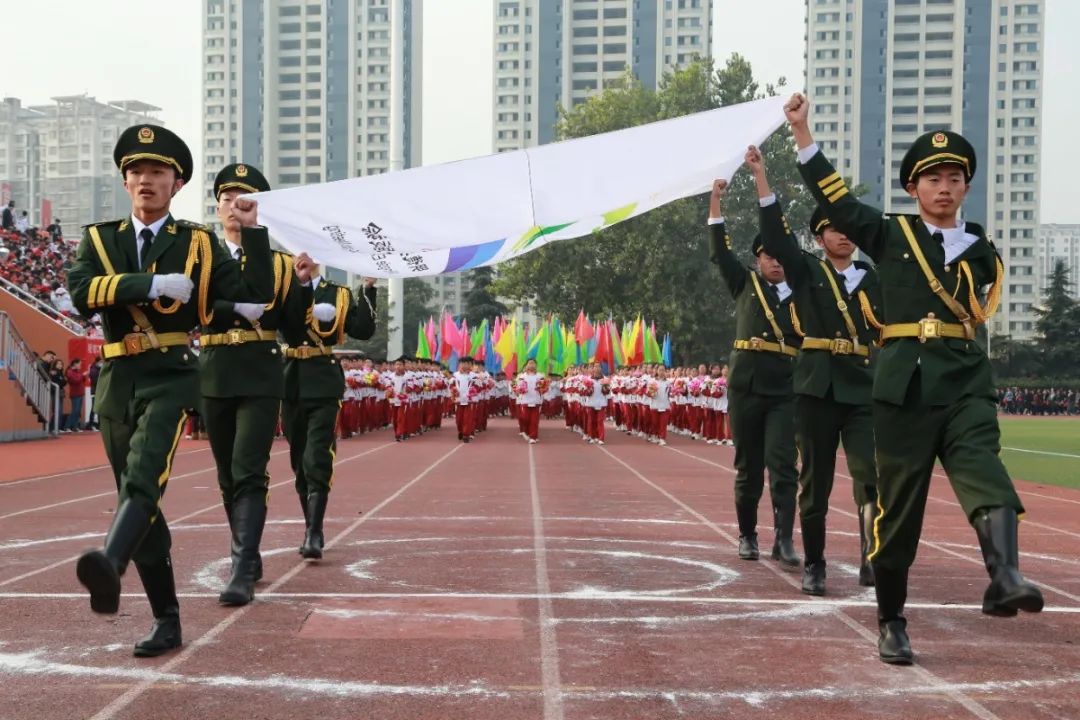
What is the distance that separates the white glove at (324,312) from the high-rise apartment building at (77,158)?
12829 cm

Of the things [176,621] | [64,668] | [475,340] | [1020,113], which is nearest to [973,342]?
[176,621]

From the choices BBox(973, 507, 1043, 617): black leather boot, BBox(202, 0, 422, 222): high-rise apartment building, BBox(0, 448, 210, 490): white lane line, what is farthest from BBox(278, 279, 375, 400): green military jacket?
BBox(202, 0, 422, 222): high-rise apartment building

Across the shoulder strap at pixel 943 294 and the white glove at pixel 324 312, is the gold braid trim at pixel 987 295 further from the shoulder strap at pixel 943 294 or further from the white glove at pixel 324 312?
the white glove at pixel 324 312

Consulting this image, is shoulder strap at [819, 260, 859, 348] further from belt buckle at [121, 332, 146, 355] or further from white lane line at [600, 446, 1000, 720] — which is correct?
belt buckle at [121, 332, 146, 355]

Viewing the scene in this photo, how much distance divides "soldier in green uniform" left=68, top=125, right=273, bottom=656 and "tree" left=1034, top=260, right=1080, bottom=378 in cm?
9167

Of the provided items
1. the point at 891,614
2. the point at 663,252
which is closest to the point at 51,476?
the point at 891,614

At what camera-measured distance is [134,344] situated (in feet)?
17.7

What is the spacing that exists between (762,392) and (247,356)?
3.46 metres

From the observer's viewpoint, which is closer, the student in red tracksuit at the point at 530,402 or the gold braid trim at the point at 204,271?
the gold braid trim at the point at 204,271

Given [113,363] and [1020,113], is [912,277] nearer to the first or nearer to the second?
[113,363]

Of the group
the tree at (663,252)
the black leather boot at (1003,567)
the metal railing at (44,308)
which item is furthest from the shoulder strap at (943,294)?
the tree at (663,252)

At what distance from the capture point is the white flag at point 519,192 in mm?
8000

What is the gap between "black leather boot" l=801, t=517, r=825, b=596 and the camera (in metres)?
7.15

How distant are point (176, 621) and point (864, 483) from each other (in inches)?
146
